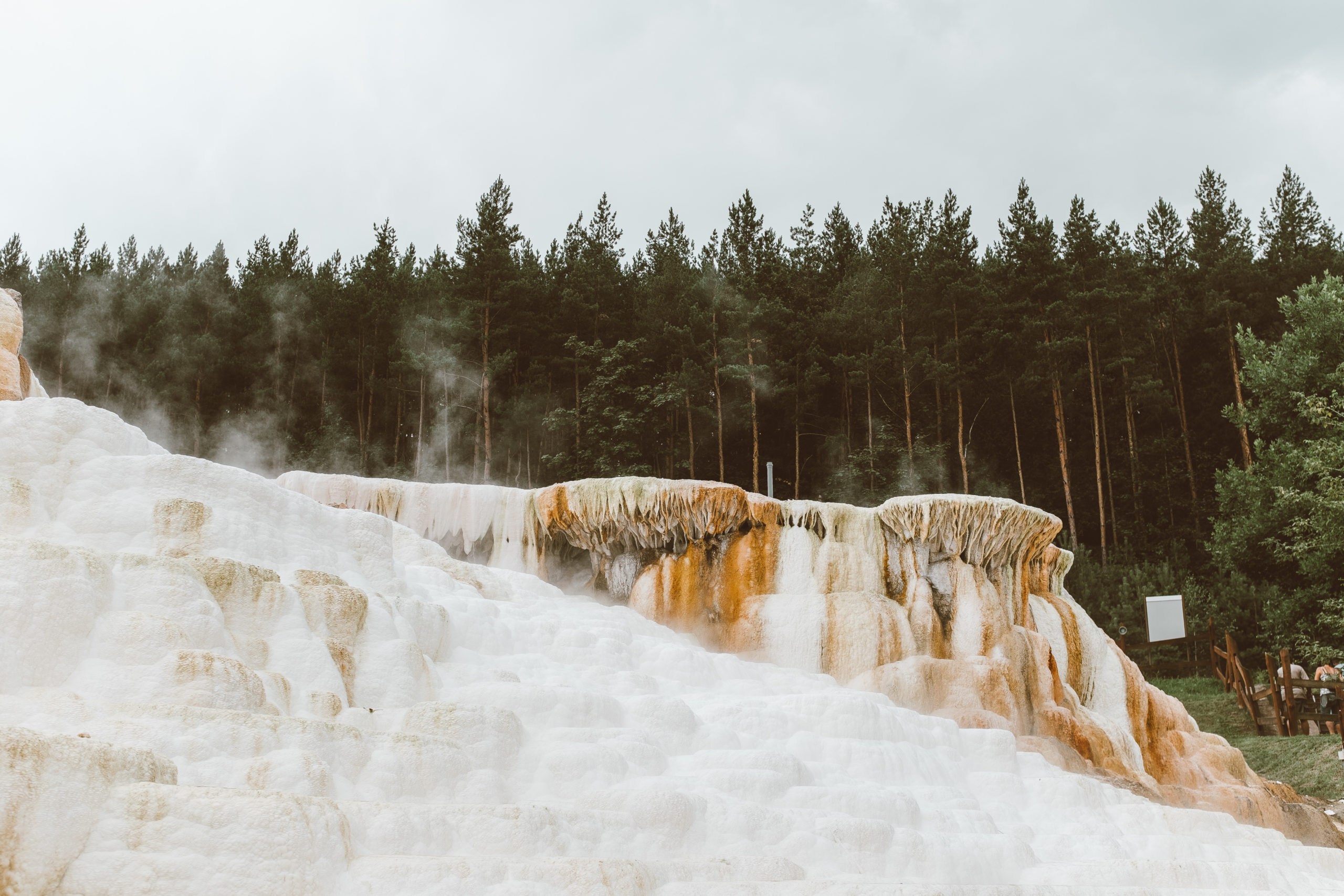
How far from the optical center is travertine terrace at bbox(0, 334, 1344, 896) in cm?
403

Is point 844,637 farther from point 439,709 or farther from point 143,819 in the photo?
point 143,819

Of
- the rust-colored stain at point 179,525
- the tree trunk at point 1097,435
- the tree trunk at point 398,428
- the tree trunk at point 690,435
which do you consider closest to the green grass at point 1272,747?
the tree trunk at point 1097,435

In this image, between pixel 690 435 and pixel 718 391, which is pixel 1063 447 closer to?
pixel 718 391

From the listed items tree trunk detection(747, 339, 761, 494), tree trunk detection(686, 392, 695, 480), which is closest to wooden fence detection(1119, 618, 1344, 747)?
tree trunk detection(747, 339, 761, 494)

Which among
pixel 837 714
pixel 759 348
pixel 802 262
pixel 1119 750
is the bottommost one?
pixel 1119 750

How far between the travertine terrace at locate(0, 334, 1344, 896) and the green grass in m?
1.69

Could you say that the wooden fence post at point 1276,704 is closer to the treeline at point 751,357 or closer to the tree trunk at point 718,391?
the treeline at point 751,357

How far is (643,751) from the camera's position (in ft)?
21.3

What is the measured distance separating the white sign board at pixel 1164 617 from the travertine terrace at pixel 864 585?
22.6 feet

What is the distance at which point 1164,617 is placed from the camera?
20125 mm

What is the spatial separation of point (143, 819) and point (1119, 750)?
10693 mm

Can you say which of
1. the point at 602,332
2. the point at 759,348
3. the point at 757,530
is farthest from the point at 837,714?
the point at 602,332

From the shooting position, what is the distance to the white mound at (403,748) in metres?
3.97

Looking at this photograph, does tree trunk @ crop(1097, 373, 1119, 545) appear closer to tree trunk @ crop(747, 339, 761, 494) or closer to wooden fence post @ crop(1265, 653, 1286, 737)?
tree trunk @ crop(747, 339, 761, 494)
